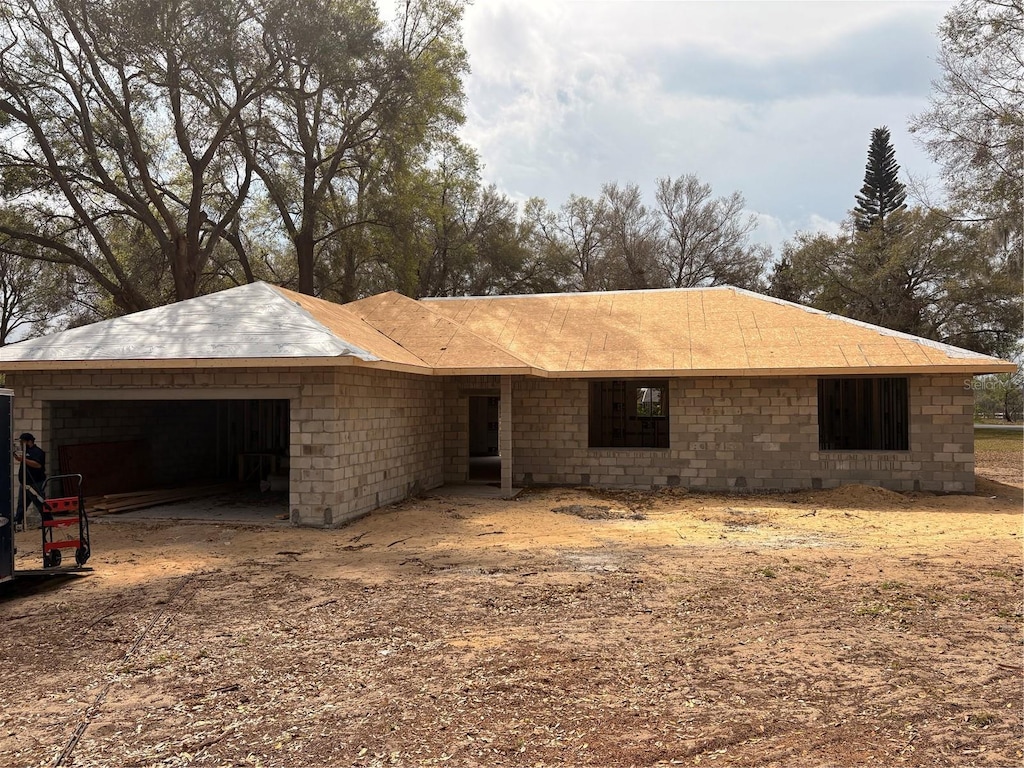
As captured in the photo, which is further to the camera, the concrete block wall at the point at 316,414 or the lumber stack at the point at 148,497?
the lumber stack at the point at 148,497

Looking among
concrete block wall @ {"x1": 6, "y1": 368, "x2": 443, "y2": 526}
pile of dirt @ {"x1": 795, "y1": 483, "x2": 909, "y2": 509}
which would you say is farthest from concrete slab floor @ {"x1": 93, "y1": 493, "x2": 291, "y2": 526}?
pile of dirt @ {"x1": 795, "y1": 483, "x2": 909, "y2": 509}

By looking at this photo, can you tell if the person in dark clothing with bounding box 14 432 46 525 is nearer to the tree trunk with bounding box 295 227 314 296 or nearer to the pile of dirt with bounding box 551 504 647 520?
the pile of dirt with bounding box 551 504 647 520

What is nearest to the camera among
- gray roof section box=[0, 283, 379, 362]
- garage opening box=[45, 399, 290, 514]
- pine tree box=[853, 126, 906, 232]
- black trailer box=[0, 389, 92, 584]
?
black trailer box=[0, 389, 92, 584]

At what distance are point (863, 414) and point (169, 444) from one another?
1600cm

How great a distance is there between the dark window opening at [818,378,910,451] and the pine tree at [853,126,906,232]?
89.9 feet

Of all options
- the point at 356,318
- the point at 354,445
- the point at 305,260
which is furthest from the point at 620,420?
the point at 305,260

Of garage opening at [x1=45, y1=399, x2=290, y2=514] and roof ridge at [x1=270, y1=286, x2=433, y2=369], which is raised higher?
roof ridge at [x1=270, y1=286, x2=433, y2=369]

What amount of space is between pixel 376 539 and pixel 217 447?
8.88m

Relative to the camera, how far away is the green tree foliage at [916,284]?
30.5 m

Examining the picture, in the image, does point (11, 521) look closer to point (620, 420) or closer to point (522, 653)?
point (522, 653)

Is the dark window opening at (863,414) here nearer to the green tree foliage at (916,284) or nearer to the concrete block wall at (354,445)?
the concrete block wall at (354,445)

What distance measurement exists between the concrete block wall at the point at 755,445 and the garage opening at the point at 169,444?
5.95 metres

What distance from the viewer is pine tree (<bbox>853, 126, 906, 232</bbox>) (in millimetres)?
42562

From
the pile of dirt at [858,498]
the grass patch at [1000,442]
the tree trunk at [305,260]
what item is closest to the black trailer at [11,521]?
the pile of dirt at [858,498]
